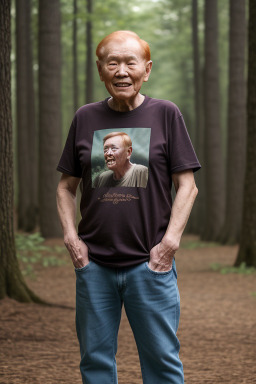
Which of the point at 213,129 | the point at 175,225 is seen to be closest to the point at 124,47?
the point at 175,225

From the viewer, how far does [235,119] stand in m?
17.0

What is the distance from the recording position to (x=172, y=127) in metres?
2.92

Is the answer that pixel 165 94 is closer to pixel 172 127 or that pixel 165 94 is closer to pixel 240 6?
pixel 240 6

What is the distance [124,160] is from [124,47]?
1.88ft

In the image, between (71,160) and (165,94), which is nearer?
(71,160)

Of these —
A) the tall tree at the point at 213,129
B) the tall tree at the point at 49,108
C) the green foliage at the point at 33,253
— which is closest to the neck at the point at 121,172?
the green foliage at the point at 33,253

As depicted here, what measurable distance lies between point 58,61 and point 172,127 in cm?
1290

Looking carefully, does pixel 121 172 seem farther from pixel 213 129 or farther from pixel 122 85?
pixel 213 129

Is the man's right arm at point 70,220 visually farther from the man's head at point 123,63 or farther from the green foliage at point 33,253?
the green foliage at point 33,253

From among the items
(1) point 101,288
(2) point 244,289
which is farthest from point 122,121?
(2) point 244,289

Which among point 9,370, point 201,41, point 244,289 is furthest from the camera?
point 201,41

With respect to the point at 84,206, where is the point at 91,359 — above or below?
below

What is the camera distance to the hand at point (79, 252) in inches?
114

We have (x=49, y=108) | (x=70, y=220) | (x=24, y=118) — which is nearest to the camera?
(x=70, y=220)
